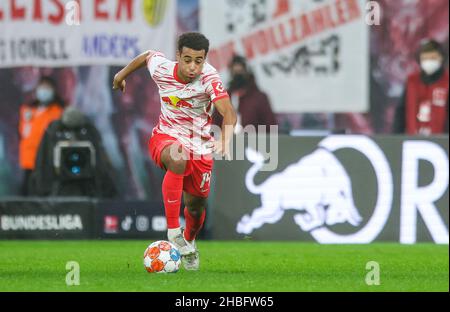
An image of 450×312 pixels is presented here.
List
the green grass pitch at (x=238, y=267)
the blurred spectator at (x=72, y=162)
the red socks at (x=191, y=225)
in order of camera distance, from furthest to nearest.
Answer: the blurred spectator at (x=72, y=162) < the red socks at (x=191, y=225) < the green grass pitch at (x=238, y=267)

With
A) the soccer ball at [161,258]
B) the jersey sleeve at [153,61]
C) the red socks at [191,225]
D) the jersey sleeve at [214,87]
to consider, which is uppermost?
the jersey sleeve at [153,61]

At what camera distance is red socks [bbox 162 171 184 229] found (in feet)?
33.2

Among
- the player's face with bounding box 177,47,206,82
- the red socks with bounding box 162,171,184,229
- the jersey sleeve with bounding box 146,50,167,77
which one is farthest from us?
the jersey sleeve with bounding box 146,50,167,77

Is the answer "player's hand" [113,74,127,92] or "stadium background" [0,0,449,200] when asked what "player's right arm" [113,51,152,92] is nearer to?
"player's hand" [113,74,127,92]

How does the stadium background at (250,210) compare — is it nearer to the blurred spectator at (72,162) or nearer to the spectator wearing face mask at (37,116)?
the spectator wearing face mask at (37,116)

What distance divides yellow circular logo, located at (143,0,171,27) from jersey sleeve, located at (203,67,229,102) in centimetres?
784

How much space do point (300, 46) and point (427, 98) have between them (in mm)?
2001

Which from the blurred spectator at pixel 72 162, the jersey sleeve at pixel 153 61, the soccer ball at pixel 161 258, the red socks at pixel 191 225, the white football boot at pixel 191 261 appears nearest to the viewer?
the soccer ball at pixel 161 258

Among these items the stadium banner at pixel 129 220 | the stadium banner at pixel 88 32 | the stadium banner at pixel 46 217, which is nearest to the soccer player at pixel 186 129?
the stadium banner at pixel 129 220

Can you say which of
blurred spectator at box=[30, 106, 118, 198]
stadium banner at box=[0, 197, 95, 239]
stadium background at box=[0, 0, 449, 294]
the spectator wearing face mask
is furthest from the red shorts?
the spectator wearing face mask

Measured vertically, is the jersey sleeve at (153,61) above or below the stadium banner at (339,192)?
above

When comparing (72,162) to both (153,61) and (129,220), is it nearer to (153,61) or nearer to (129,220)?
(129,220)

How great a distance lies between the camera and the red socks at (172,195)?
1012 cm

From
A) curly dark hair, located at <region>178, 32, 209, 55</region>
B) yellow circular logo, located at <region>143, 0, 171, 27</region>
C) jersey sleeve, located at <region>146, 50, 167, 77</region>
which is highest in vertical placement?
yellow circular logo, located at <region>143, 0, 171, 27</region>
